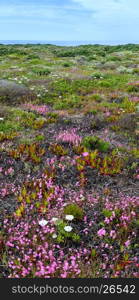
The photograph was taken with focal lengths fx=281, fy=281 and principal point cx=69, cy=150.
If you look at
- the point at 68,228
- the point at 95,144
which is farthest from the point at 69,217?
the point at 95,144

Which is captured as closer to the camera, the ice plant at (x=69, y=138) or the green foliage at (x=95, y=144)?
the green foliage at (x=95, y=144)

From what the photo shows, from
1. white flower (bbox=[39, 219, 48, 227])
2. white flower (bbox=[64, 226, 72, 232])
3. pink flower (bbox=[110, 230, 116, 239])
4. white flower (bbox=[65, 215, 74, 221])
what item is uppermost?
white flower (bbox=[65, 215, 74, 221])

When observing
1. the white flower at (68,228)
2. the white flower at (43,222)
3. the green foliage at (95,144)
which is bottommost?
the white flower at (68,228)

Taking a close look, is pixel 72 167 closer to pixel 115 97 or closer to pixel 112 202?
pixel 112 202

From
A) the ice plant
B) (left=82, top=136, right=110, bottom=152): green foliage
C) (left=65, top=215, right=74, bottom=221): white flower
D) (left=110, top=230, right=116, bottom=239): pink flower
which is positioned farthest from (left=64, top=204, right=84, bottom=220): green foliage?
the ice plant

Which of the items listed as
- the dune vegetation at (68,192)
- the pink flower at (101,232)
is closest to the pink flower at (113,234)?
the dune vegetation at (68,192)

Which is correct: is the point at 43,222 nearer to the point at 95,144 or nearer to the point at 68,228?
the point at 68,228

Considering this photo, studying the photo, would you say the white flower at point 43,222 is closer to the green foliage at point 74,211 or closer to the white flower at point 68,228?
the white flower at point 68,228

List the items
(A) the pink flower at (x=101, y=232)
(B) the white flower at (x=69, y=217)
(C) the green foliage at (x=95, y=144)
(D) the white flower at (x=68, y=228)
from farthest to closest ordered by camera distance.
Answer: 1. (C) the green foliage at (x=95, y=144)
2. (B) the white flower at (x=69, y=217)
3. (A) the pink flower at (x=101, y=232)
4. (D) the white flower at (x=68, y=228)

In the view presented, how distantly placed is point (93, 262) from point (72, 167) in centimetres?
348

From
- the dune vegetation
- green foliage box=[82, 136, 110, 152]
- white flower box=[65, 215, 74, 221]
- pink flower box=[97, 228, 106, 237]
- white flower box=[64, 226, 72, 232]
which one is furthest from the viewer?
green foliage box=[82, 136, 110, 152]

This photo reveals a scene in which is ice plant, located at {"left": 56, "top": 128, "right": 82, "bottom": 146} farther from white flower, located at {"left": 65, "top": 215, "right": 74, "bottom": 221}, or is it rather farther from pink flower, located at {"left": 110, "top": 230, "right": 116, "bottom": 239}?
pink flower, located at {"left": 110, "top": 230, "right": 116, "bottom": 239}

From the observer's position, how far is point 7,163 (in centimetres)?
777

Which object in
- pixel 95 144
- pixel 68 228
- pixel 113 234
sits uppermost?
pixel 95 144
